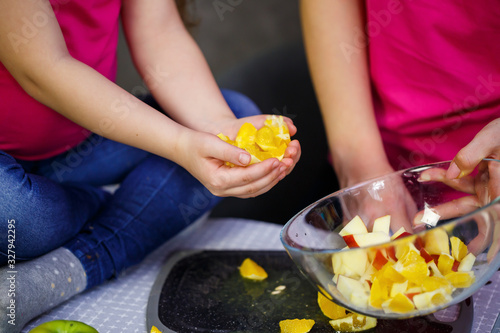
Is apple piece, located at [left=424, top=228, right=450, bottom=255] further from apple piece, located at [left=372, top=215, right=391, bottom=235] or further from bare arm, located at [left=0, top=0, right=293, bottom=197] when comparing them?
bare arm, located at [left=0, top=0, right=293, bottom=197]

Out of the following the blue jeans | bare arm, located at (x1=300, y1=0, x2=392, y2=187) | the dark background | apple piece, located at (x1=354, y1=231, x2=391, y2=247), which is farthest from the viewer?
the dark background

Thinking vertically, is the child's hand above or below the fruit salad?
above

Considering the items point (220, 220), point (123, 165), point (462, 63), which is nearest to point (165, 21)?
point (123, 165)

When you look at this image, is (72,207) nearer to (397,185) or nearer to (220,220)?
(220,220)

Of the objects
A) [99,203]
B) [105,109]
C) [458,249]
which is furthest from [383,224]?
[99,203]

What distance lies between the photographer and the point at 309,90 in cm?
133

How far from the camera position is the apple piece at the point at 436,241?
1.92 ft

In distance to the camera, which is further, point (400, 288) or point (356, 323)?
point (356, 323)

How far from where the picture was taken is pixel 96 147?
106 cm

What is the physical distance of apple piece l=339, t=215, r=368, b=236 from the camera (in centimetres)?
74

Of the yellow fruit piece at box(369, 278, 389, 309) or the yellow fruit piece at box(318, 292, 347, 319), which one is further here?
the yellow fruit piece at box(318, 292, 347, 319)

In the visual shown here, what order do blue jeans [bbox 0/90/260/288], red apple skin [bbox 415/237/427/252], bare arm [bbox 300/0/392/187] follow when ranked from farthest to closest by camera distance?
bare arm [bbox 300/0/392/187] → blue jeans [bbox 0/90/260/288] → red apple skin [bbox 415/237/427/252]

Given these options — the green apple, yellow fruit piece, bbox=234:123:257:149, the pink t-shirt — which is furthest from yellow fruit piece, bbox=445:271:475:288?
the pink t-shirt

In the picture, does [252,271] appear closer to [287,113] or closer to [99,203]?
[99,203]
